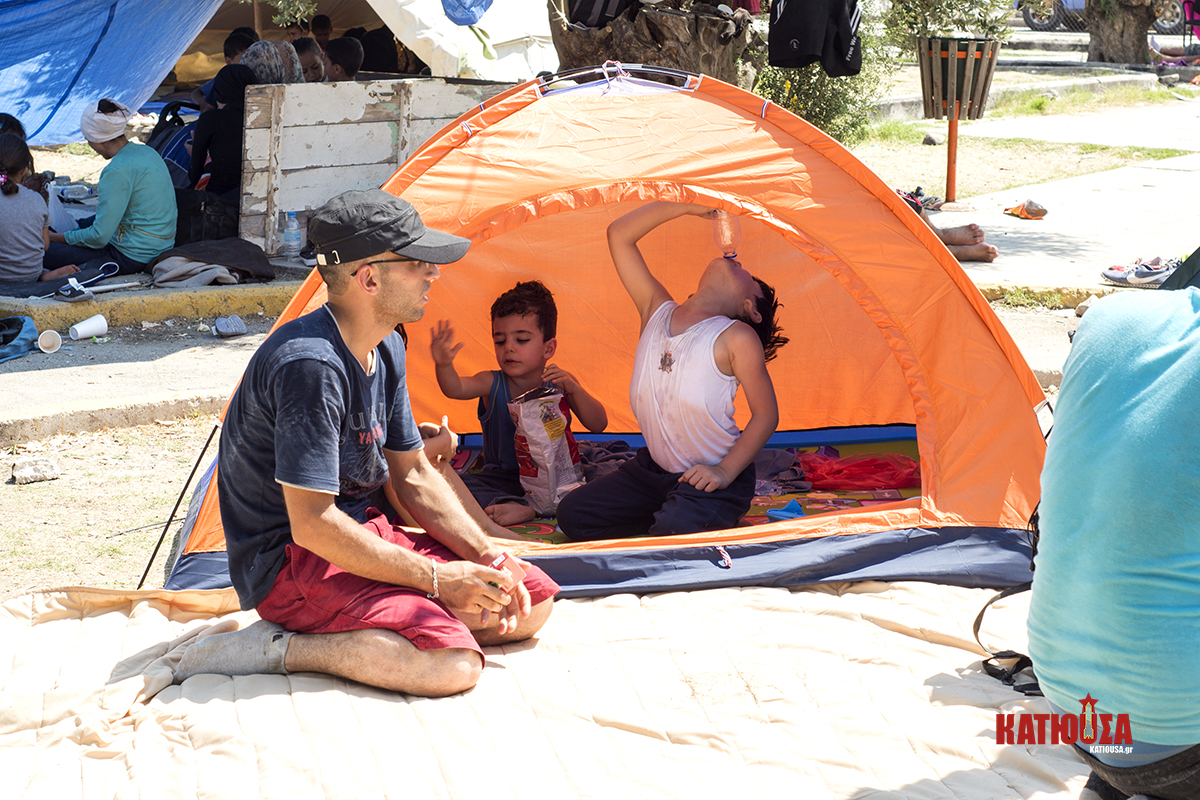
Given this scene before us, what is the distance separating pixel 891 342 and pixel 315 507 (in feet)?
6.21

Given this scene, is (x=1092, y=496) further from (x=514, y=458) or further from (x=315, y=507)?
(x=514, y=458)

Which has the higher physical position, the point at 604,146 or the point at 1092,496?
the point at 604,146

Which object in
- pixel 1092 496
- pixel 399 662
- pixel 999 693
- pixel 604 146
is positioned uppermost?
pixel 604 146

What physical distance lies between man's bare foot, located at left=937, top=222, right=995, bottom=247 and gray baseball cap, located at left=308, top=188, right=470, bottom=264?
544cm

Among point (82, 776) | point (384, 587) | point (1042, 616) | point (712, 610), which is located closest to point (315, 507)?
point (384, 587)

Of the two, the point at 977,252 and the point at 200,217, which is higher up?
the point at 200,217

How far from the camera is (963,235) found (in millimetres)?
7227

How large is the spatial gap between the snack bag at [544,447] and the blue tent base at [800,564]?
815 millimetres

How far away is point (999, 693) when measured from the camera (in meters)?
2.57

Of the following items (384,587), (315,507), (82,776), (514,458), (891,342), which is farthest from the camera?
(514,458)

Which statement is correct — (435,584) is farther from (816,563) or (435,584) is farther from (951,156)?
(951,156)

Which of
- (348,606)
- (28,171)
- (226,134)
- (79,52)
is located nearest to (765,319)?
(348,606)

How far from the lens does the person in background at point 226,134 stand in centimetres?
744

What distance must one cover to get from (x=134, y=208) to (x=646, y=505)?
4.64 m
